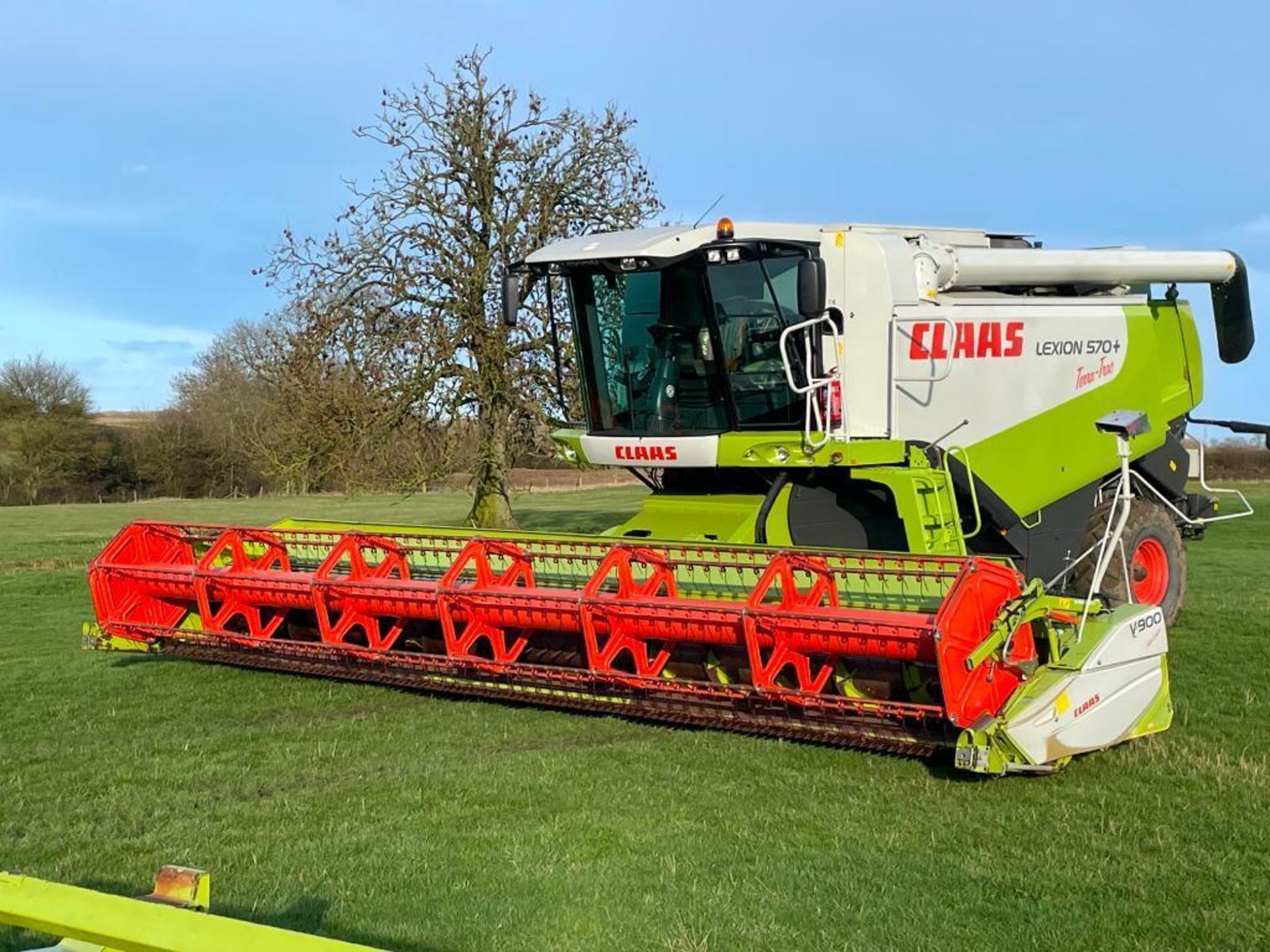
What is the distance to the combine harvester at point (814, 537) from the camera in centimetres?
548

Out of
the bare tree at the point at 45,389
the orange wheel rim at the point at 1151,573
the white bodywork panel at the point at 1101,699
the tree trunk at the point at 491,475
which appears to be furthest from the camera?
the bare tree at the point at 45,389

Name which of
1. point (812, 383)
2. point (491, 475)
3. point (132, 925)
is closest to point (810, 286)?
point (812, 383)

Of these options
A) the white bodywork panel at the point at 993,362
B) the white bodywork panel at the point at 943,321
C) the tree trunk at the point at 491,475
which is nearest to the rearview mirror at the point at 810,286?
the white bodywork panel at the point at 943,321

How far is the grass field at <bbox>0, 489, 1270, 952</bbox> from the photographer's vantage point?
386 cm

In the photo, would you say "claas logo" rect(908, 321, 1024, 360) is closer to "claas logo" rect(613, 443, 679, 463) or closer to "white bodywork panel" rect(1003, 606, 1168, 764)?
"claas logo" rect(613, 443, 679, 463)

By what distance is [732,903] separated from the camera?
399 centimetres

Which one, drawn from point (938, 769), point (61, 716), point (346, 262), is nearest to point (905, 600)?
point (938, 769)

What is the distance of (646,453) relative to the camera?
817cm

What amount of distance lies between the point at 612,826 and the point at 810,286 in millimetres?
3448

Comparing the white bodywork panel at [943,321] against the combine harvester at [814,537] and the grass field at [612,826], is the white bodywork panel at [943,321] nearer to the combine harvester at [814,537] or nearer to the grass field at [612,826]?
the combine harvester at [814,537]

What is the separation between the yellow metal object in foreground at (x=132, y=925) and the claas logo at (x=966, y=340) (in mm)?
6455

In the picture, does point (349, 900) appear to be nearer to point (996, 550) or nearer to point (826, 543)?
point (826, 543)

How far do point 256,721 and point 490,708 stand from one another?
1327 mm

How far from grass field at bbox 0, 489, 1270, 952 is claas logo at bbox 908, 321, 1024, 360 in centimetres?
250
